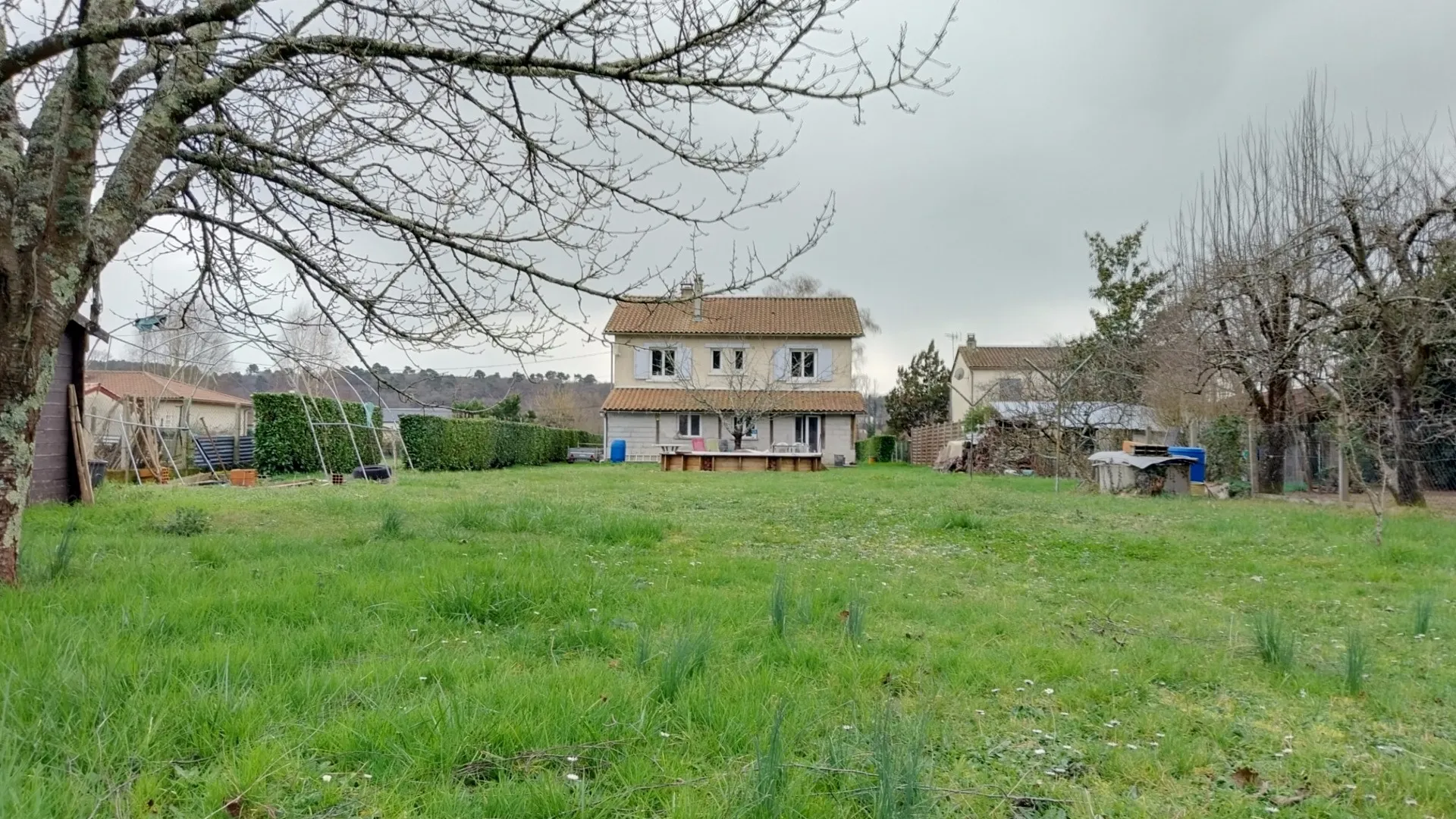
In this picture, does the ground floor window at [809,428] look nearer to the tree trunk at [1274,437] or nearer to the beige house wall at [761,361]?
the beige house wall at [761,361]

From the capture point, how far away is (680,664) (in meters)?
2.90

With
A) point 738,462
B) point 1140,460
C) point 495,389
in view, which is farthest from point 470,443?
point 495,389

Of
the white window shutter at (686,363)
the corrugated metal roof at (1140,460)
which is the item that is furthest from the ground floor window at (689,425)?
the corrugated metal roof at (1140,460)

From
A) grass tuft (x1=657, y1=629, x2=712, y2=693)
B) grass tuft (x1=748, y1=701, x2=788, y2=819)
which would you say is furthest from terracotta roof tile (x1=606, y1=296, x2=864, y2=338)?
grass tuft (x1=748, y1=701, x2=788, y2=819)

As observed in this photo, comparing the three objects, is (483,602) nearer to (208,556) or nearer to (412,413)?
(208,556)

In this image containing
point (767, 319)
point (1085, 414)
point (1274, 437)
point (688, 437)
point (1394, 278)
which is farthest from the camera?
point (767, 319)

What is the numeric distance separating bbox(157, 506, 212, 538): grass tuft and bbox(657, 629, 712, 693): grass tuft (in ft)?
19.1

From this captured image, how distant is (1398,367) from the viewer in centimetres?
1277

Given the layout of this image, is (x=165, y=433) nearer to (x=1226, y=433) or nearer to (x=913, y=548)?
(x=913, y=548)

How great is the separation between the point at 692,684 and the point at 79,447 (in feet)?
37.6

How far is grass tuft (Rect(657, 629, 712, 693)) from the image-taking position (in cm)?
282

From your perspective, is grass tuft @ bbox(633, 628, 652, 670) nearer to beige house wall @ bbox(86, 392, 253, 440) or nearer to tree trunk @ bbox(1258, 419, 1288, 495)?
beige house wall @ bbox(86, 392, 253, 440)

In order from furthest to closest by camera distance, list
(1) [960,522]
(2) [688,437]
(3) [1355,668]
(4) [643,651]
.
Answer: (2) [688,437] < (1) [960,522] < (3) [1355,668] < (4) [643,651]

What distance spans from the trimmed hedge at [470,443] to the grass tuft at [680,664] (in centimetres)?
1978
